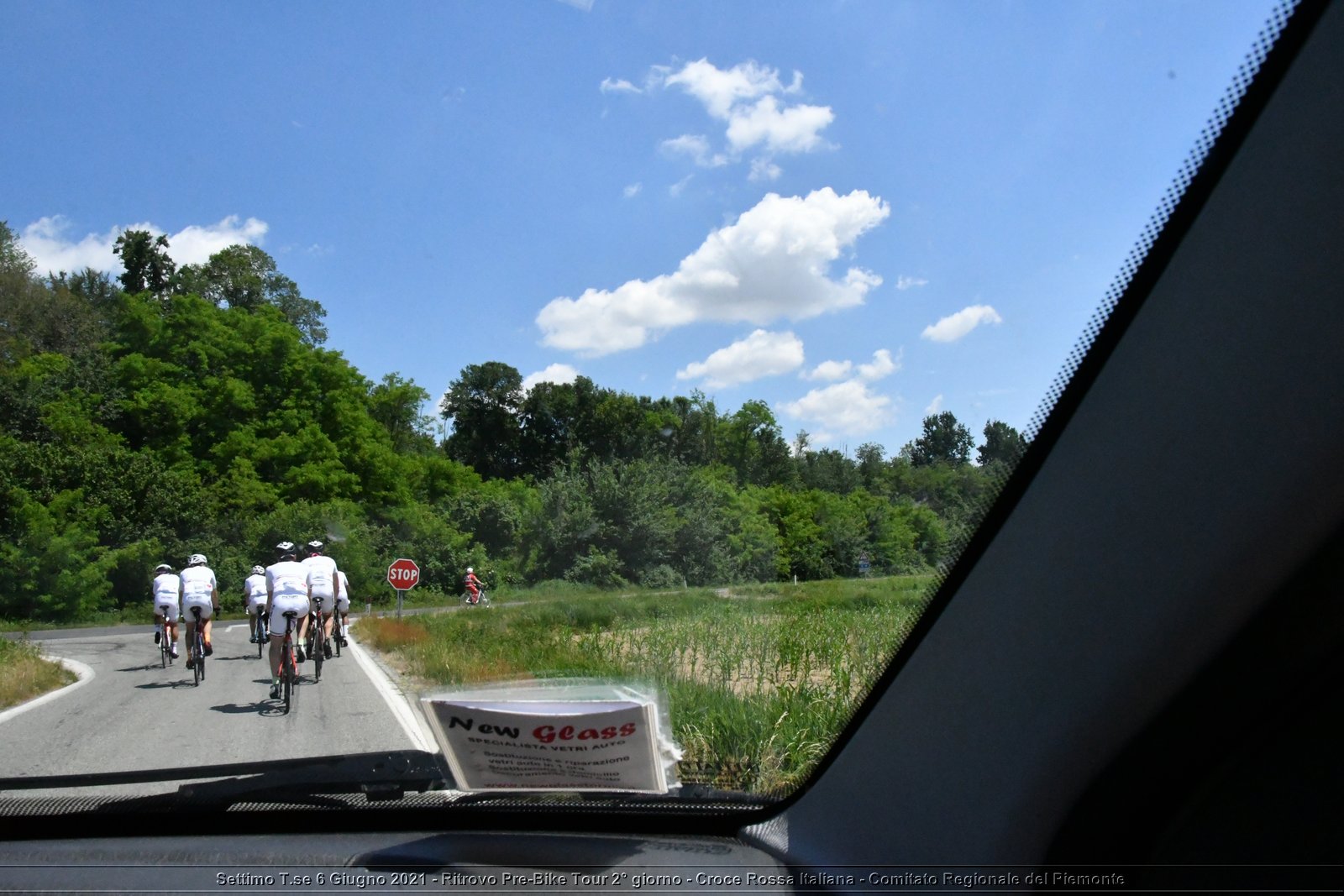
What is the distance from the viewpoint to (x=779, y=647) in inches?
142

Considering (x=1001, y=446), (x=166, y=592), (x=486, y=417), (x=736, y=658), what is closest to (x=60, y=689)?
(x=166, y=592)


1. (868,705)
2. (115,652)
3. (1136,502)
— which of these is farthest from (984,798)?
(115,652)

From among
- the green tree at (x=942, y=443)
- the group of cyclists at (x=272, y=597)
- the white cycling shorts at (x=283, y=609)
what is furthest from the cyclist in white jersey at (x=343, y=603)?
the green tree at (x=942, y=443)

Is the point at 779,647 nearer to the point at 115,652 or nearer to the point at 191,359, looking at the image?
the point at 191,359

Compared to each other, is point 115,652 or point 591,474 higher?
point 591,474

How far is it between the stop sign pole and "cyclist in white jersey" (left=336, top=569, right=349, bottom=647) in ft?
1.28

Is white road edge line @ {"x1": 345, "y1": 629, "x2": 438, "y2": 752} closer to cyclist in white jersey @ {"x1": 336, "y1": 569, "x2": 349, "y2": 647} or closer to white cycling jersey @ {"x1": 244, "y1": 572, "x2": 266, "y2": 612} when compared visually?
cyclist in white jersey @ {"x1": 336, "y1": 569, "x2": 349, "y2": 647}

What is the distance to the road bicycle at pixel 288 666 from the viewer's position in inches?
197

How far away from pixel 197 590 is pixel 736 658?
2.98 m

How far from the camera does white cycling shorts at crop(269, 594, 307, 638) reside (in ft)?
17.1

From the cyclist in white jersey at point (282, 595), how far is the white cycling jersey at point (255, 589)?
0.11 feet

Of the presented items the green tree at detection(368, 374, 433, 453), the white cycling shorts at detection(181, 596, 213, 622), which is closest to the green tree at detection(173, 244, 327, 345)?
the green tree at detection(368, 374, 433, 453)

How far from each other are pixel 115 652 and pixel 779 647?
3963 mm

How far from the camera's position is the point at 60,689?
4.55 meters
